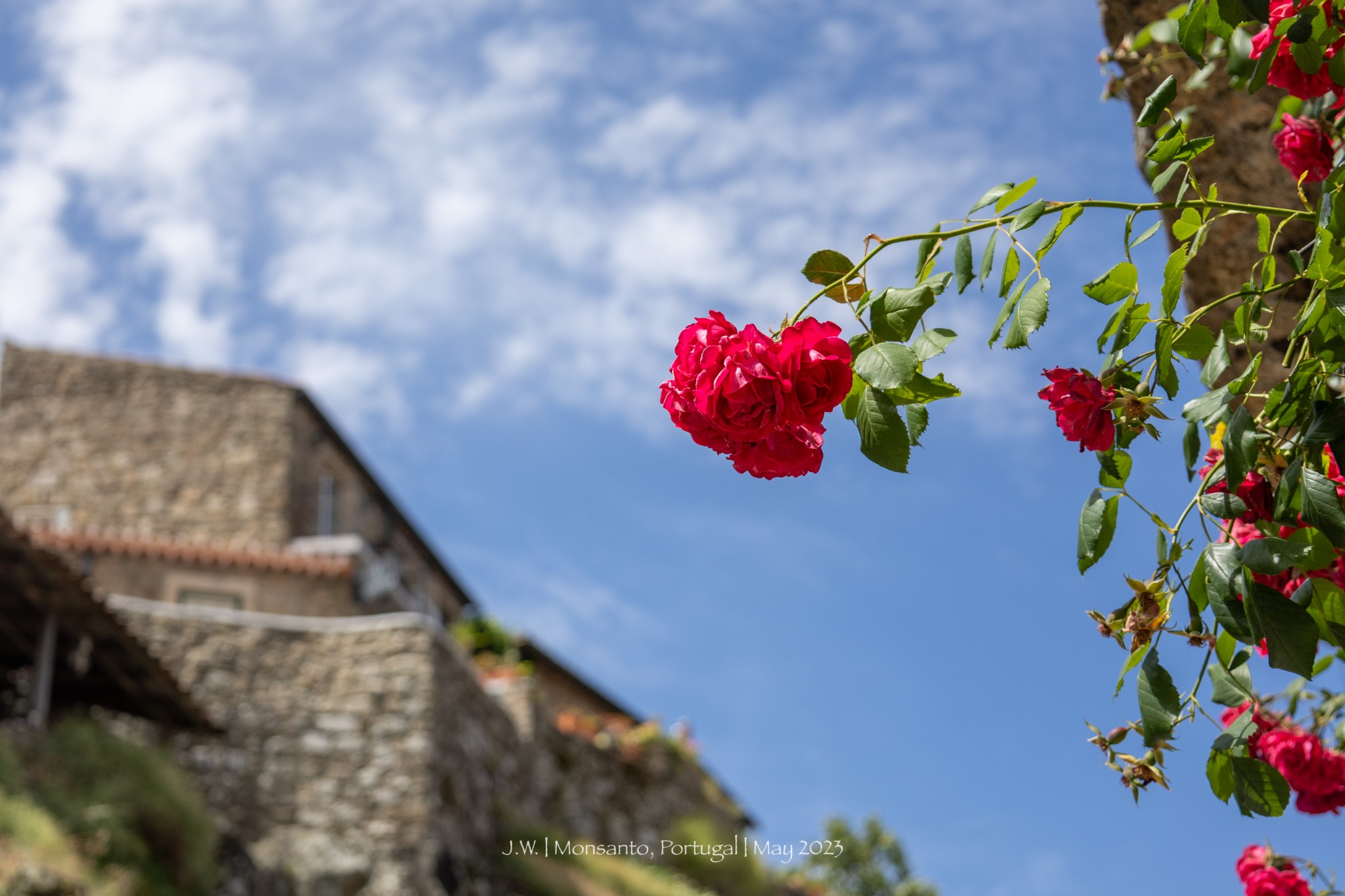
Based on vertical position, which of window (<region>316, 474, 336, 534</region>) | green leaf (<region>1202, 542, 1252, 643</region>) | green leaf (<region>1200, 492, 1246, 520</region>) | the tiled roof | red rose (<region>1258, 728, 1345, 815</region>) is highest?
window (<region>316, 474, 336, 534</region>)

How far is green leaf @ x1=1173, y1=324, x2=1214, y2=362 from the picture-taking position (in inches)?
86.5

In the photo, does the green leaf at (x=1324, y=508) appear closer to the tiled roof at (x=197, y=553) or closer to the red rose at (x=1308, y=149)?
the red rose at (x=1308, y=149)

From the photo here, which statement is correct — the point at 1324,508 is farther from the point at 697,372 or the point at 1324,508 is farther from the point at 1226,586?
the point at 697,372

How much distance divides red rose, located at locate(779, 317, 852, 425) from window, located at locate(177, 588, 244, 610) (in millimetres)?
15401

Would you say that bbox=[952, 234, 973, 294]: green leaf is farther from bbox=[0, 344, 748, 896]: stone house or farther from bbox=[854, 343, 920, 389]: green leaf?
bbox=[0, 344, 748, 896]: stone house

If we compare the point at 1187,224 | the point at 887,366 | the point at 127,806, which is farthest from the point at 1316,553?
the point at 127,806

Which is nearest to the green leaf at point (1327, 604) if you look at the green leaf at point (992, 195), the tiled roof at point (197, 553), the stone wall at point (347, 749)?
the green leaf at point (992, 195)

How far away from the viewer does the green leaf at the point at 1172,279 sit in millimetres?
2150

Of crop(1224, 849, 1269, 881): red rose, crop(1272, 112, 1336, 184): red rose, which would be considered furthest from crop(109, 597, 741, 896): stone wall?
crop(1272, 112, 1336, 184): red rose

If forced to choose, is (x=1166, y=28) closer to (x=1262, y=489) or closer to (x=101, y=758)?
(x=1262, y=489)

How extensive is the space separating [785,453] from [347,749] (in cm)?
1147

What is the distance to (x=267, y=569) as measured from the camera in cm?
1644

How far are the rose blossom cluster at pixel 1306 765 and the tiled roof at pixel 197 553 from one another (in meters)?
14.7

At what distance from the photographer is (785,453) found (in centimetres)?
200
